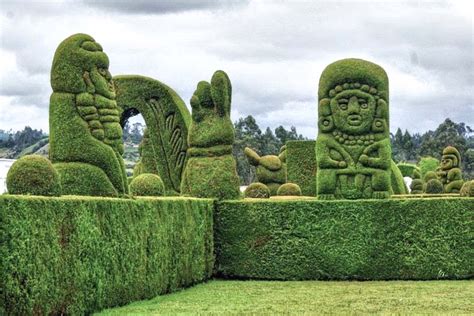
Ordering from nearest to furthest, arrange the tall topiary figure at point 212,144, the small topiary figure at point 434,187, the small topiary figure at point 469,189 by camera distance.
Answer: the small topiary figure at point 469,189, the tall topiary figure at point 212,144, the small topiary figure at point 434,187

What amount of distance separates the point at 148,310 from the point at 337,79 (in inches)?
387

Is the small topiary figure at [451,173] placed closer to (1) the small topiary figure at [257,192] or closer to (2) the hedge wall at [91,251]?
(1) the small topiary figure at [257,192]

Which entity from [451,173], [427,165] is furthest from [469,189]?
[427,165]

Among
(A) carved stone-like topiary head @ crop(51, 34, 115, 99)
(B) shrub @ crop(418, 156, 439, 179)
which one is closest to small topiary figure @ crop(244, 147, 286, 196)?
(A) carved stone-like topiary head @ crop(51, 34, 115, 99)

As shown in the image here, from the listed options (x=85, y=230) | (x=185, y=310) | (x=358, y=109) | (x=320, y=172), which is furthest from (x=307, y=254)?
(x=85, y=230)

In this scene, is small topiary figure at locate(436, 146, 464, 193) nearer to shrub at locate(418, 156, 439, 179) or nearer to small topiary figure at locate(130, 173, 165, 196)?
small topiary figure at locate(130, 173, 165, 196)

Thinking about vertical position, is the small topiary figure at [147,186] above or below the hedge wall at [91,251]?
above

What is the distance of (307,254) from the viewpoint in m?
20.9

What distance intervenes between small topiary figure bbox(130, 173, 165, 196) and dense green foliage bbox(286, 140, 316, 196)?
1601cm

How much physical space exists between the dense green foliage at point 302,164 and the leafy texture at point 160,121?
302 inches

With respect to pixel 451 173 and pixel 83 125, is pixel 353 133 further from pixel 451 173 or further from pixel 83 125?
pixel 451 173

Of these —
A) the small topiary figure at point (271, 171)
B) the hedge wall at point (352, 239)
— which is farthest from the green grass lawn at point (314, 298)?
the small topiary figure at point (271, 171)

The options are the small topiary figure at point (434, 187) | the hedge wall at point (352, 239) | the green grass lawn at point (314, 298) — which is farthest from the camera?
the small topiary figure at point (434, 187)

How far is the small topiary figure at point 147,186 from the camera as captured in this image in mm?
19391
